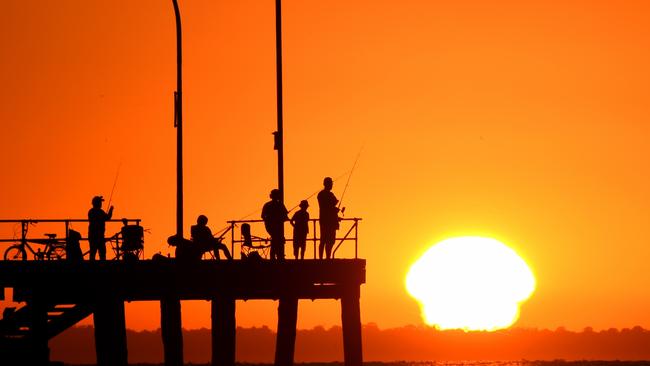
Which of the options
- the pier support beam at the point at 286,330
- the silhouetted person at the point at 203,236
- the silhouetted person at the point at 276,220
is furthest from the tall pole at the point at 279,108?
the pier support beam at the point at 286,330

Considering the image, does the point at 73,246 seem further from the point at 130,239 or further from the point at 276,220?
the point at 276,220

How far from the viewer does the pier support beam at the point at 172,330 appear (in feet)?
140

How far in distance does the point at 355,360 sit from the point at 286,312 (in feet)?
12.2

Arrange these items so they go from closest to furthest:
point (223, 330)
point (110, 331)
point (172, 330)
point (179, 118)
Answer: point (110, 331)
point (223, 330)
point (172, 330)
point (179, 118)

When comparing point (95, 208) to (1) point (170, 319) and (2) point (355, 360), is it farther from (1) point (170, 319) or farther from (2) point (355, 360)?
(2) point (355, 360)

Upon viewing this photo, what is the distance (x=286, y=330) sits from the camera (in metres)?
46.4

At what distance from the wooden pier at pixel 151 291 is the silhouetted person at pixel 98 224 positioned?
39.5 inches

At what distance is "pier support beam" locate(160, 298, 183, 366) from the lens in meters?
42.7

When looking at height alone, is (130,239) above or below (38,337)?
above

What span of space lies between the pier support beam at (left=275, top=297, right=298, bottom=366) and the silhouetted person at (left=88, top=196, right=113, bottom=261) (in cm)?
553

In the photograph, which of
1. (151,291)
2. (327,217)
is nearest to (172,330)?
(151,291)

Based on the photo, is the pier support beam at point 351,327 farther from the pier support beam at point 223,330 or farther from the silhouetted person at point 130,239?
the silhouetted person at point 130,239

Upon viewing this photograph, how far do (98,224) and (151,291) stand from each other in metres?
2.09

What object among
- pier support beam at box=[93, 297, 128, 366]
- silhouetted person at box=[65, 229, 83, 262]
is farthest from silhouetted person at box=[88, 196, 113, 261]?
pier support beam at box=[93, 297, 128, 366]
